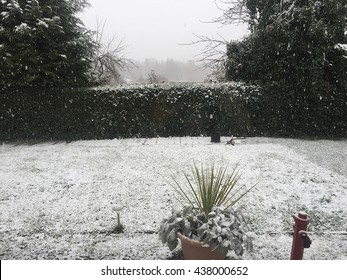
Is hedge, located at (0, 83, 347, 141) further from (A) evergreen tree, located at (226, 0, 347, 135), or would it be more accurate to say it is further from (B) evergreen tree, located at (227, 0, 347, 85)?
(B) evergreen tree, located at (227, 0, 347, 85)

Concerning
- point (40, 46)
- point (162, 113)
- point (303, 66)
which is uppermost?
point (40, 46)

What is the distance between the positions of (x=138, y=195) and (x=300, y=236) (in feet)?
10.2

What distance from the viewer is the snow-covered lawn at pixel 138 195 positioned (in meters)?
3.93

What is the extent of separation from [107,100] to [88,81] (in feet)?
4.47

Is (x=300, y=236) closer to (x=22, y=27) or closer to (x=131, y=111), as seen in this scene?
(x=131, y=111)

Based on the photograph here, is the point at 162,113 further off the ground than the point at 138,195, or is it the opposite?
the point at 162,113

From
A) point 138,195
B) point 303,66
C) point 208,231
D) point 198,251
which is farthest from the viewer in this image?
point 303,66

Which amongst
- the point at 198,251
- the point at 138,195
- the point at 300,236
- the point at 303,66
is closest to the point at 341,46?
the point at 303,66

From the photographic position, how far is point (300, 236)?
10.2ft

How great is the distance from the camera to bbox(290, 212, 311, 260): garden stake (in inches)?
121

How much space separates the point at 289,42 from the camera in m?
9.72

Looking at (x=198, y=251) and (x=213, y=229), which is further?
(x=198, y=251)

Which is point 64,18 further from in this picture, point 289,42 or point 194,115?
point 289,42

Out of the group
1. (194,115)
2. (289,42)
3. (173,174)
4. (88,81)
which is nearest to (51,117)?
(88,81)
